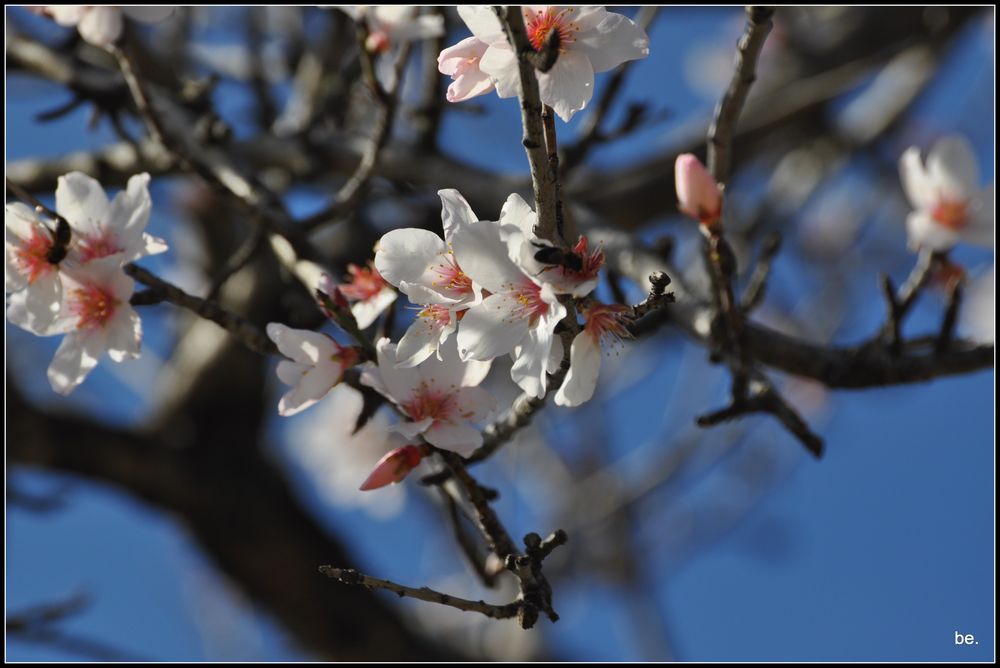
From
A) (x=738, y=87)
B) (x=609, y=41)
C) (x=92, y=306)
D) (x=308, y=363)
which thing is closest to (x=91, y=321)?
(x=92, y=306)

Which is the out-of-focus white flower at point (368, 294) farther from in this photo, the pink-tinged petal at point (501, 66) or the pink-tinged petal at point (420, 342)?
the pink-tinged petal at point (501, 66)

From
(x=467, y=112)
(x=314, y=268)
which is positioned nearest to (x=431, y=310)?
(x=314, y=268)

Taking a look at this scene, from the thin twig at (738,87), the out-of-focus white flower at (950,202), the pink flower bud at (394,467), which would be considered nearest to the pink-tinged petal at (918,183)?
the out-of-focus white flower at (950,202)

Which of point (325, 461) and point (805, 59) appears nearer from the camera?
point (805, 59)

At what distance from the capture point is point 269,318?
2.87 metres

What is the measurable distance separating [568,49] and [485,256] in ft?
0.91

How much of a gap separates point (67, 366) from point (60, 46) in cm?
121

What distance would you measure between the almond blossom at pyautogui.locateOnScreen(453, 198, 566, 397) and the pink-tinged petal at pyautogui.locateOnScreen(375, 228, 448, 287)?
11 cm

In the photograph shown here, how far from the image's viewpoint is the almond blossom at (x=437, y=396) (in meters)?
1.07

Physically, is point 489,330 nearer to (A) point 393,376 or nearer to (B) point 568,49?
(A) point 393,376

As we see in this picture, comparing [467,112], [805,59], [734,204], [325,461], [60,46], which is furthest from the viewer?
[325,461]

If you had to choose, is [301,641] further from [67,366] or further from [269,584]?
[67,366]

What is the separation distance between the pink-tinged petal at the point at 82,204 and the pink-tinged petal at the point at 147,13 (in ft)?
1.38

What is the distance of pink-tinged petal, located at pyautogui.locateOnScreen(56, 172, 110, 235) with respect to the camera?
1204 millimetres
